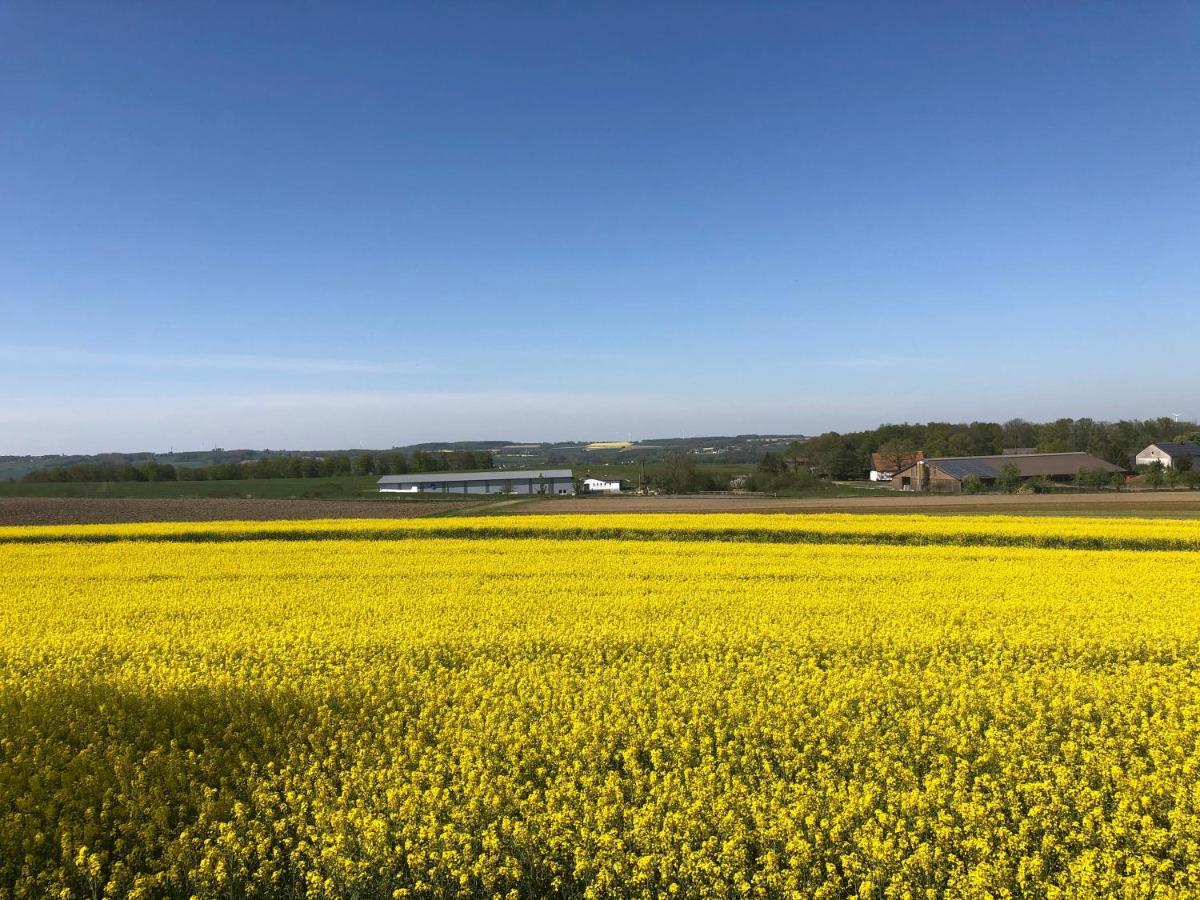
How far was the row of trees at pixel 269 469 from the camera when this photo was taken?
243 ft

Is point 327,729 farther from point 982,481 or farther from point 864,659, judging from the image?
point 982,481

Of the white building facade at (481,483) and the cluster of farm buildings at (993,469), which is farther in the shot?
the white building facade at (481,483)

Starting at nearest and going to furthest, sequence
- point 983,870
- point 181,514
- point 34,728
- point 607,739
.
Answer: point 983,870, point 607,739, point 34,728, point 181,514

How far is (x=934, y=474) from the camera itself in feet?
209

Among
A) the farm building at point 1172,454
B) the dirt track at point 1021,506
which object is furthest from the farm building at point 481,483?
the farm building at point 1172,454

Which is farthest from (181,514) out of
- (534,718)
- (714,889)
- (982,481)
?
(982,481)

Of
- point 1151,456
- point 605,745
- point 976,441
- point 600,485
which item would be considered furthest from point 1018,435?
point 605,745

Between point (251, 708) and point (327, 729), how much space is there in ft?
3.36

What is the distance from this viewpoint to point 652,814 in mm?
4812

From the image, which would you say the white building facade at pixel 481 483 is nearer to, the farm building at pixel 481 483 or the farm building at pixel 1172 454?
the farm building at pixel 481 483

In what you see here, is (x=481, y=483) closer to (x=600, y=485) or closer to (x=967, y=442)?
(x=600, y=485)

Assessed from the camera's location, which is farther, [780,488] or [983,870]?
[780,488]

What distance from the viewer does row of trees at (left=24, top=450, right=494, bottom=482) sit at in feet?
243

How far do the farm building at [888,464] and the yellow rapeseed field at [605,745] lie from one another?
73.3 metres
